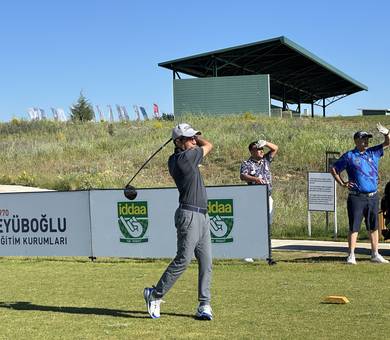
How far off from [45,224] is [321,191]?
5.90 meters

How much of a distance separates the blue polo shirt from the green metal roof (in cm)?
2781

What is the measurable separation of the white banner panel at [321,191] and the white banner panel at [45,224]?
5123mm

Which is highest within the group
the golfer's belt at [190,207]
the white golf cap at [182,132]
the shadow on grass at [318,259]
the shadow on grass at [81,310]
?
the white golf cap at [182,132]

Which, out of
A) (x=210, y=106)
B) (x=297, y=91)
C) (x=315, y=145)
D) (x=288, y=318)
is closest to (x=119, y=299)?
(x=288, y=318)

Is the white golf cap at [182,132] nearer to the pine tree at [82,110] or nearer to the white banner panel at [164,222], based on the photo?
the white banner panel at [164,222]

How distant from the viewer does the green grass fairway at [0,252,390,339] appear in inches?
237

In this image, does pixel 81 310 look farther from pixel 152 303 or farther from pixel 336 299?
pixel 336 299

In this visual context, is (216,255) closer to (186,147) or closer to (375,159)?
(375,159)

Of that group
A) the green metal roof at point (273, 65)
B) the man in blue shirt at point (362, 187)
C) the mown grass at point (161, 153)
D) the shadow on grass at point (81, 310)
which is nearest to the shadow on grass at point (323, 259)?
the man in blue shirt at point (362, 187)

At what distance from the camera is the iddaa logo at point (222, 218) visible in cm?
1114

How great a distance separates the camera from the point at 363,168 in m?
10.0

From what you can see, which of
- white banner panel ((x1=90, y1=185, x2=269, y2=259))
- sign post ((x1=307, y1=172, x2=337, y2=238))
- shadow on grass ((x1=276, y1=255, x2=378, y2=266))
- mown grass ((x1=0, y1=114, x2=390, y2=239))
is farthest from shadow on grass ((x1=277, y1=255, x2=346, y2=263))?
mown grass ((x1=0, y1=114, x2=390, y2=239))

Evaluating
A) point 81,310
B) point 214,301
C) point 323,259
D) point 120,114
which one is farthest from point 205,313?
point 120,114

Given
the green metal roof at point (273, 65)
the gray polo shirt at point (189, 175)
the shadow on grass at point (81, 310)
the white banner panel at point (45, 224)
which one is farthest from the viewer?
the green metal roof at point (273, 65)
